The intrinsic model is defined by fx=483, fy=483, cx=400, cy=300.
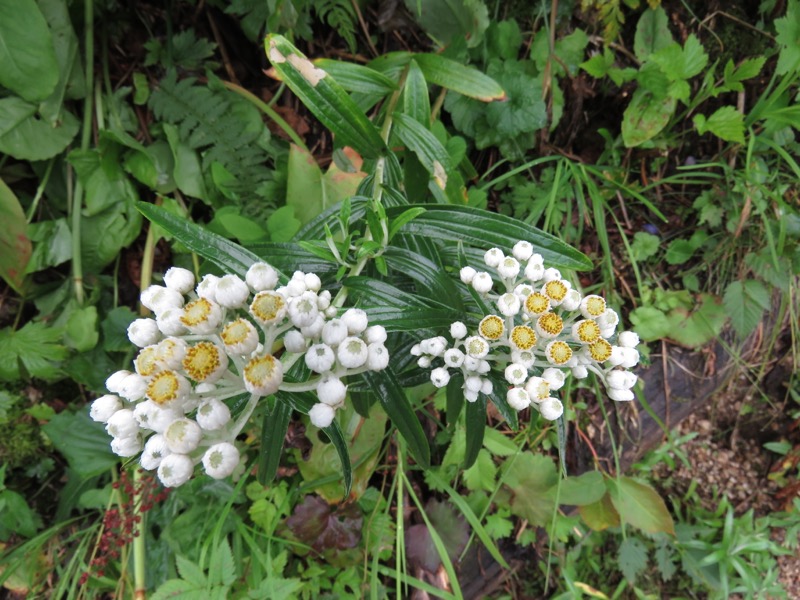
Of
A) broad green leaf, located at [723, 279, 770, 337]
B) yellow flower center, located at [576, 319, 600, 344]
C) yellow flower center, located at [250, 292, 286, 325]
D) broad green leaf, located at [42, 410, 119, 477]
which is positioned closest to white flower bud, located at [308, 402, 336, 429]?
yellow flower center, located at [250, 292, 286, 325]

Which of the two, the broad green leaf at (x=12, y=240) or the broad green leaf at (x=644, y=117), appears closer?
the broad green leaf at (x=12, y=240)

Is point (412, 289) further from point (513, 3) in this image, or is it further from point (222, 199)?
point (513, 3)

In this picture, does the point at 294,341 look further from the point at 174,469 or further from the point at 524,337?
the point at 524,337

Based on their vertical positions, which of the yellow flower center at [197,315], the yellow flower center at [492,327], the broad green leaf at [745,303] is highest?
the yellow flower center at [197,315]

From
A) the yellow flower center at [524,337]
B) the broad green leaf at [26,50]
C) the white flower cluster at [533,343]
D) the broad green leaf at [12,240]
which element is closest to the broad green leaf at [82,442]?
the broad green leaf at [12,240]

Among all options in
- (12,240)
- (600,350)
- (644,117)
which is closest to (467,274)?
(600,350)

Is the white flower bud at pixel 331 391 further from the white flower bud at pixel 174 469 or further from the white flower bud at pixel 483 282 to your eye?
the white flower bud at pixel 483 282

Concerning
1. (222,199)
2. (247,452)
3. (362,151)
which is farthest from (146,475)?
(362,151)
